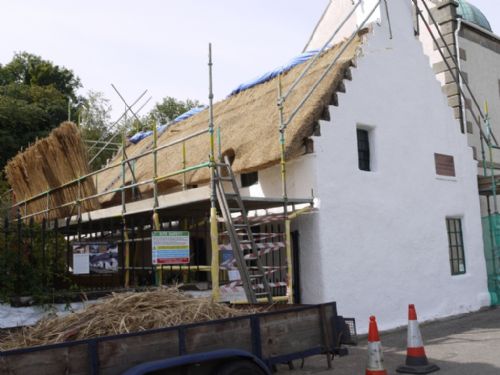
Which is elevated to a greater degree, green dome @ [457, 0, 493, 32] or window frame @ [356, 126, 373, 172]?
green dome @ [457, 0, 493, 32]

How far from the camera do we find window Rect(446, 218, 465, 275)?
13867mm

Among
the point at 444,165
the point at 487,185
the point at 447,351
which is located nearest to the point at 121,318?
the point at 447,351

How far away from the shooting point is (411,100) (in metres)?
13.4

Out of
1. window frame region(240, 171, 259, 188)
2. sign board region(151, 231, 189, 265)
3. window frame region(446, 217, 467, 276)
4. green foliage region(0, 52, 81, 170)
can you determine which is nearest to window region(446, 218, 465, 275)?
window frame region(446, 217, 467, 276)

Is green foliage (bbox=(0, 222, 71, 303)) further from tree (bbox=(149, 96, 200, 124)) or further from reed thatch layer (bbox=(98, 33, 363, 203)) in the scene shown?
tree (bbox=(149, 96, 200, 124))

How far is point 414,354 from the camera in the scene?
24.6 ft

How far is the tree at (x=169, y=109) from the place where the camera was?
141 ft

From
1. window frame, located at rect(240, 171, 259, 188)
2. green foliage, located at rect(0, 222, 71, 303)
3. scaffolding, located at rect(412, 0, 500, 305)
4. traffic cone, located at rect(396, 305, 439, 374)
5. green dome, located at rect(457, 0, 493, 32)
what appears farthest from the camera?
green dome, located at rect(457, 0, 493, 32)

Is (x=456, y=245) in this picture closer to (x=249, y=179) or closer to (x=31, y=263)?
(x=249, y=179)

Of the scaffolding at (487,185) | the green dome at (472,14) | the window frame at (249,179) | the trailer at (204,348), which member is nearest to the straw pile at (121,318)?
the trailer at (204,348)

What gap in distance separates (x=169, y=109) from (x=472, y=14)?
94.5 ft

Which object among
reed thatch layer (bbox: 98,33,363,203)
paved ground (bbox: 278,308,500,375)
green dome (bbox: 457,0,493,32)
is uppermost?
green dome (bbox: 457,0,493,32)

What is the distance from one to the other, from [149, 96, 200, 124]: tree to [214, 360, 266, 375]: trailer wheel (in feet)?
125

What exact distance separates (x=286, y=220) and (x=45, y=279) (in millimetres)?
4267
